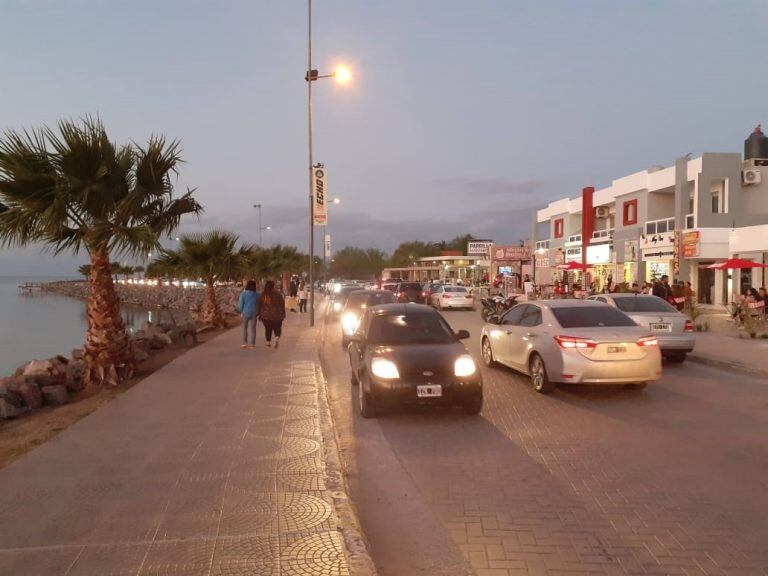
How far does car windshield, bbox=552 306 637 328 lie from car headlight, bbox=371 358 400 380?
3131mm

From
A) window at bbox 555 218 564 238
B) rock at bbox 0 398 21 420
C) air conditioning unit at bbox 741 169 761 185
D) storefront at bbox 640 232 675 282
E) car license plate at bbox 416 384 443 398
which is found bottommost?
rock at bbox 0 398 21 420

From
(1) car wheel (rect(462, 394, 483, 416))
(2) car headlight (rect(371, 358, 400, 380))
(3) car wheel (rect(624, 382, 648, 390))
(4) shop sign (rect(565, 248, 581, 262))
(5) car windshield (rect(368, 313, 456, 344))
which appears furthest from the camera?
(4) shop sign (rect(565, 248, 581, 262))

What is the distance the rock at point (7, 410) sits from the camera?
31.3ft

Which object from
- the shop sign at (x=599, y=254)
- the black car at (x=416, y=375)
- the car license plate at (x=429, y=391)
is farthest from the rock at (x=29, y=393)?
the shop sign at (x=599, y=254)

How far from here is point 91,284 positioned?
1109cm

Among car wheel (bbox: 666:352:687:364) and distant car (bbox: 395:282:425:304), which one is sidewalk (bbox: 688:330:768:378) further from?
distant car (bbox: 395:282:425:304)

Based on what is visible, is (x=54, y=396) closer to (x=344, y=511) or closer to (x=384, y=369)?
(x=384, y=369)

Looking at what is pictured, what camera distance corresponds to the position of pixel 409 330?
926 centimetres

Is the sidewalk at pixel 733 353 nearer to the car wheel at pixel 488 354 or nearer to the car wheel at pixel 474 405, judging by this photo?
the car wheel at pixel 488 354

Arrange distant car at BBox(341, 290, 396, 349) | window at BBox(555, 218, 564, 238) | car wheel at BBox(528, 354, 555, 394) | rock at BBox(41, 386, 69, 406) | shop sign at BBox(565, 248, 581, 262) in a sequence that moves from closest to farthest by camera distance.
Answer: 1. car wheel at BBox(528, 354, 555, 394)
2. rock at BBox(41, 386, 69, 406)
3. distant car at BBox(341, 290, 396, 349)
4. shop sign at BBox(565, 248, 581, 262)
5. window at BBox(555, 218, 564, 238)

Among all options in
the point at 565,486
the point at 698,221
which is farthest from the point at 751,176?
the point at 565,486

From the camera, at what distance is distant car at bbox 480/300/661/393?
8.95m

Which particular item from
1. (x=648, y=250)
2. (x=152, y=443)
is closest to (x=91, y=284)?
(x=152, y=443)

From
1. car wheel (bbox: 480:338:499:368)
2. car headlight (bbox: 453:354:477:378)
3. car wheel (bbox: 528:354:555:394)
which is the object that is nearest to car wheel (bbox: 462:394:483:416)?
car headlight (bbox: 453:354:477:378)
